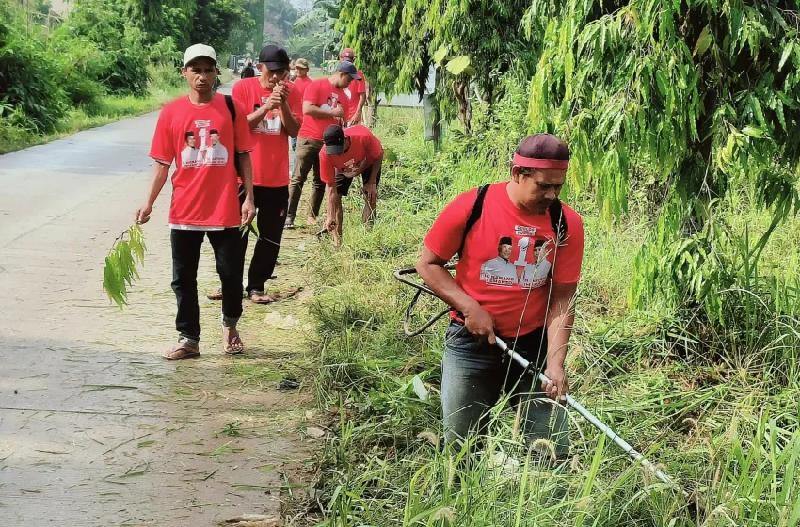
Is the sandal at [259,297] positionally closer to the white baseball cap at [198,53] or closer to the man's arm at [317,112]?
the white baseball cap at [198,53]

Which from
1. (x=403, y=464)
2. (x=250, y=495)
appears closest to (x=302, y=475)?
(x=250, y=495)

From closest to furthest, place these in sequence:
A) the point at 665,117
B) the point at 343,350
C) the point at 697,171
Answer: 1. the point at 665,117
2. the point at 697,171
3. the point at 343,350

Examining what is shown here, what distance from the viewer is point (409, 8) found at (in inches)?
526

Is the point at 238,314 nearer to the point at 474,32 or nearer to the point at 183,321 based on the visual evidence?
the point at 183,321

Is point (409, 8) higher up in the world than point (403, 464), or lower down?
higher up

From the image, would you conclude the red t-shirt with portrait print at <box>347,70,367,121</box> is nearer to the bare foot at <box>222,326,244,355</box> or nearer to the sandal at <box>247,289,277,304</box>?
the sandal at <box>247,289,277,304</box>

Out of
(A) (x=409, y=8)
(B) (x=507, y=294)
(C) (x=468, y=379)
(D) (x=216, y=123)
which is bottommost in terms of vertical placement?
(C) (x=468, y=379)

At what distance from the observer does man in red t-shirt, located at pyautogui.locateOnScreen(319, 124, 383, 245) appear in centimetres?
876

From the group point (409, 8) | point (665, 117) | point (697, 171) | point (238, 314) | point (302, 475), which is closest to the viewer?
point (302, 475)

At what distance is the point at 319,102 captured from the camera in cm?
1055

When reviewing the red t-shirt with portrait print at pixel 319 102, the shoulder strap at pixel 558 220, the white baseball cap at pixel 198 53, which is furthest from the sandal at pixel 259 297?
the shoulder strap at pixel 558 220

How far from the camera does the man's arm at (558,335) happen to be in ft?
12.5

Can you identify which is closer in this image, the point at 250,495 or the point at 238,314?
the point at 250,495

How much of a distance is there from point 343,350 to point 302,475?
141 cm
